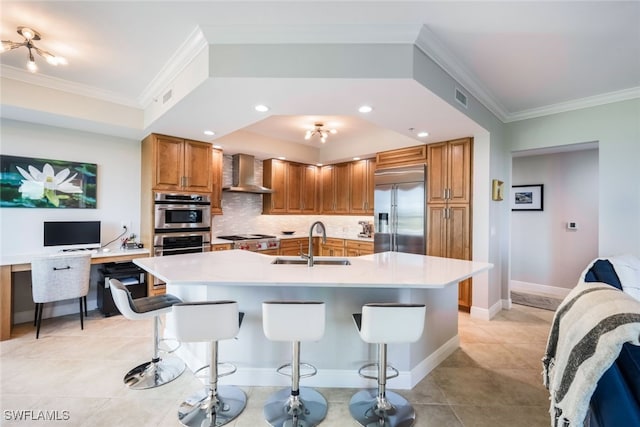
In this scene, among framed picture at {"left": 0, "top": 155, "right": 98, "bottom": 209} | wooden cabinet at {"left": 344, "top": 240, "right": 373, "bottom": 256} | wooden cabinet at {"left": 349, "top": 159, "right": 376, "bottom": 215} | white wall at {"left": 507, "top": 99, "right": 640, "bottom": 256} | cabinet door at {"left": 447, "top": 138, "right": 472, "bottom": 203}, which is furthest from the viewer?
wooden cabinet at {"left": 349, "top": 159, "right": 376, "bottom": 215}

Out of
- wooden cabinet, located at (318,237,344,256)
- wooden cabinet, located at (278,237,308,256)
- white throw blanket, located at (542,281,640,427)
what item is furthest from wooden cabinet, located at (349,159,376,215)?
white throw blanket, located at (542,281,640,427)

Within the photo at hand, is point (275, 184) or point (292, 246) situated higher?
point (275, 184)

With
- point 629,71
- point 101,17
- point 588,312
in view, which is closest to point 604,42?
point 629,71

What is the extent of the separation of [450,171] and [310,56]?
2.70 m

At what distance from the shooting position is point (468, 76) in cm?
277

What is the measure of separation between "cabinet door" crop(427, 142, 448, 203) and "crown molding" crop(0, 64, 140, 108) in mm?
4075

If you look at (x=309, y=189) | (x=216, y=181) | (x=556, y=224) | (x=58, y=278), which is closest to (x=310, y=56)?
(x=216, y=181)

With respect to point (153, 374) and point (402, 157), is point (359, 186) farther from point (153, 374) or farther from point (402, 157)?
point (153, 374)

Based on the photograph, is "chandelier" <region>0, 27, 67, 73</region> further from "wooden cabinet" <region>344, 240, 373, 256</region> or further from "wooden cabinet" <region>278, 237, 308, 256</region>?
"wooden cabinet" <region>344, 240, 373, 256</region>

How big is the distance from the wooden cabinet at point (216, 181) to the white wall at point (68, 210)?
3.47 ft

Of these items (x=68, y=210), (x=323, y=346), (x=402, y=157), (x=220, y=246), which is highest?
(x=402, y=157)

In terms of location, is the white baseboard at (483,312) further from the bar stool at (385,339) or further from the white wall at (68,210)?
the white wall at (68,210)

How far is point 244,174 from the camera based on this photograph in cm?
513

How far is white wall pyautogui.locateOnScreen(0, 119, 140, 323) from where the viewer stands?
3.30 metres
